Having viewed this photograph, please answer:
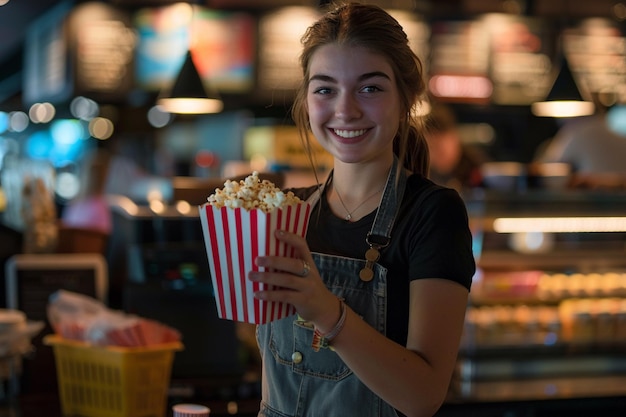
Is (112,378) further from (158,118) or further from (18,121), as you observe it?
(18,121)

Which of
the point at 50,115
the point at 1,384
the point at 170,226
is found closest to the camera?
the point at 1,384

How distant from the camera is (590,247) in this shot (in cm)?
536

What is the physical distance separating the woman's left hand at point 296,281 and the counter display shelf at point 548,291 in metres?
3.54

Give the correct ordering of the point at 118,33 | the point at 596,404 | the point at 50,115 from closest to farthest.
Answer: the point at 596,404 → the point at 118,33 → the point at 50,115

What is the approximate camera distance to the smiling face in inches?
70.7

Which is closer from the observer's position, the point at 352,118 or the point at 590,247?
the point at 352,118

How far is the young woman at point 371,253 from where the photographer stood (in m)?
1.67

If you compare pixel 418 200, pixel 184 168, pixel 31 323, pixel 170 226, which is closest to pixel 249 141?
pixel 184 168

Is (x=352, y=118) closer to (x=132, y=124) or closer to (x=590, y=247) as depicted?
(x=590, y=247)

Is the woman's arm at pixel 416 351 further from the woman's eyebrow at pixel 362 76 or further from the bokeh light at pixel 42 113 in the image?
the bokeh light at pixel 42 113

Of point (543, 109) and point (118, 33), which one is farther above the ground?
point (118, 33)

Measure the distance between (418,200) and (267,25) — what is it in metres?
5.63

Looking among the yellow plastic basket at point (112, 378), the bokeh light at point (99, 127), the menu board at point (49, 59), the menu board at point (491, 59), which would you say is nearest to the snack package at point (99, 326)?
the yellow plastic basket at point (112, 378)

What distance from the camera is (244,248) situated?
1.55 m
